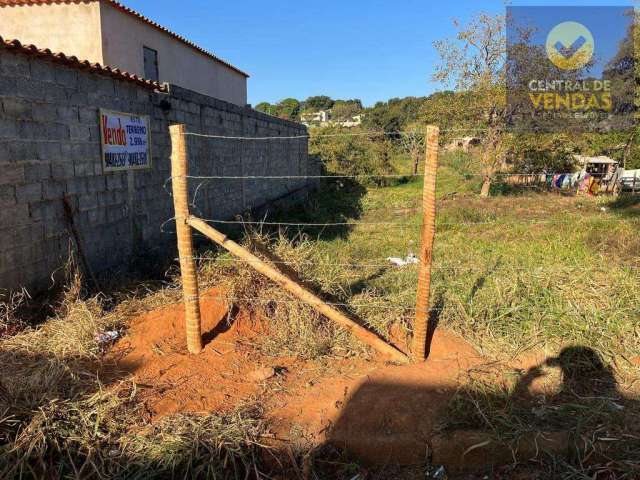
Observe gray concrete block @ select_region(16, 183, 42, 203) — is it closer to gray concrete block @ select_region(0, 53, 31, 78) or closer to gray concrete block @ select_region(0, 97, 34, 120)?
gray concrete block @ select_region(0, 97, 34, 120)

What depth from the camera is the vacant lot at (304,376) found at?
2.70 m

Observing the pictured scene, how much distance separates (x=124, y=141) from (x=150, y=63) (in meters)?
9.23

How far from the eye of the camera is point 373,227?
413 inches

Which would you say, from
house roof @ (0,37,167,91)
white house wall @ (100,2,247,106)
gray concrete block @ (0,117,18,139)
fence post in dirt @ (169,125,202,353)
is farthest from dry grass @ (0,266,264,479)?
white house wall @ (100,2,247,106)

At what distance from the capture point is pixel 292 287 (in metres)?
3.53

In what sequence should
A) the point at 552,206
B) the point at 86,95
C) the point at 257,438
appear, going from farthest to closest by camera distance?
1. the point at 552,206
2. the point at 86,95
3. the point at 257,438

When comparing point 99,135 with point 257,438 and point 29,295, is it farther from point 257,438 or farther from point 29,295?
point 257,438

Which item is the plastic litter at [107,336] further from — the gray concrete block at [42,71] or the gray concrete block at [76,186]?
the gray concrete block at [42,71]

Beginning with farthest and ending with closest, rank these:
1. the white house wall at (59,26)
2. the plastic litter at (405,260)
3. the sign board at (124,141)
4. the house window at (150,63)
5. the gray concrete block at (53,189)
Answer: the house window at (150,63)
the white house wall at (59,26)
the plastic litter at (405,260)
the sign board at (124,141)
the gray concrete block at (53,189)

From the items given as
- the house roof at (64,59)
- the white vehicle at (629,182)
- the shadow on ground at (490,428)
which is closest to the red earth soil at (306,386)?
the shadow on ground at (490,428)

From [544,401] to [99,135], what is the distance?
5226 mm

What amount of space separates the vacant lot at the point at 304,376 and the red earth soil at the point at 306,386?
14mm

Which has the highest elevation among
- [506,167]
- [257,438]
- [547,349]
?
[506,167]

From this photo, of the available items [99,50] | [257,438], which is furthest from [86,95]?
[99,50]
